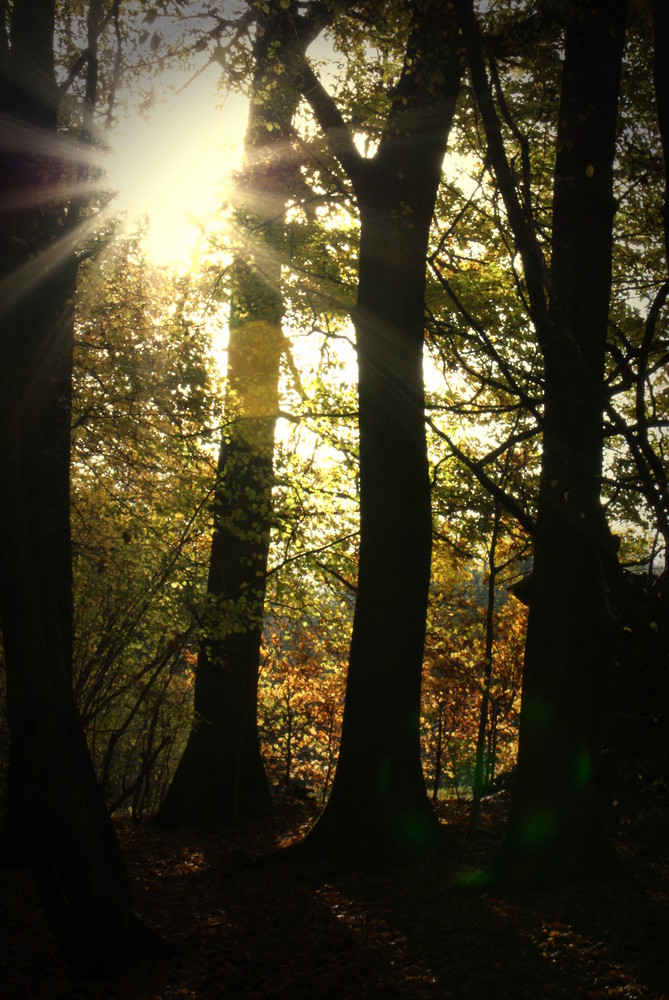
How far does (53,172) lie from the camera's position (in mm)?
5828

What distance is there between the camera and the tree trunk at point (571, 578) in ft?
19.0

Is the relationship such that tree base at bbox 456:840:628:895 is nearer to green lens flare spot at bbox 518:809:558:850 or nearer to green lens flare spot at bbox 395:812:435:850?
green lens flare spot at bbox 518:809:558:850

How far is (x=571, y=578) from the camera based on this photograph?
5820 millimetres

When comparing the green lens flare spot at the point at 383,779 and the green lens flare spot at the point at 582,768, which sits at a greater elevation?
the green lens flare spot at the point at 582,768

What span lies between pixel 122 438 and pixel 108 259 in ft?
8.38

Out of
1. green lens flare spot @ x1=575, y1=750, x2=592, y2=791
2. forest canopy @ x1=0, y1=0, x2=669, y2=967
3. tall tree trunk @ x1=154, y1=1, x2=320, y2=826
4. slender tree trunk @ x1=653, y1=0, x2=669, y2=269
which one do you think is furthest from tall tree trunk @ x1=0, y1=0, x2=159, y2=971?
tall tree trunk @ x1=154, y1=1, x2=320, y2=826

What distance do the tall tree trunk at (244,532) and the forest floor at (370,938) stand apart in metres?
3.29

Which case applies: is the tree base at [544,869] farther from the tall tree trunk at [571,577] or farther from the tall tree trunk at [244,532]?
the tall tree trunk at [244,532]

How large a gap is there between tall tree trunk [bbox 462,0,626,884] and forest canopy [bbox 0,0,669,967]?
0.07ft

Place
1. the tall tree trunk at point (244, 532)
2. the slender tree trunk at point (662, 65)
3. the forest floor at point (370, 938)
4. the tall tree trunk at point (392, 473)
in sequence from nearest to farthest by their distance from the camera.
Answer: the slender tree trunk at point (662, 65), the forest floor at point (370, 938), the tall tree trunk at point (392, 473), the tall tree trunk at point (244, 532)

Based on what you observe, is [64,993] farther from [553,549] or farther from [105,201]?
[105,201]

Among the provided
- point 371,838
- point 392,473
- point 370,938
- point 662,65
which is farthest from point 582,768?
point 662,65

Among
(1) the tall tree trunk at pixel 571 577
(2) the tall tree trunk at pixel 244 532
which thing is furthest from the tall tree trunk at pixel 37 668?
(2) the tall tree trunk at pixel 244 532

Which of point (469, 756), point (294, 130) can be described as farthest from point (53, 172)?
point (469, 756)
